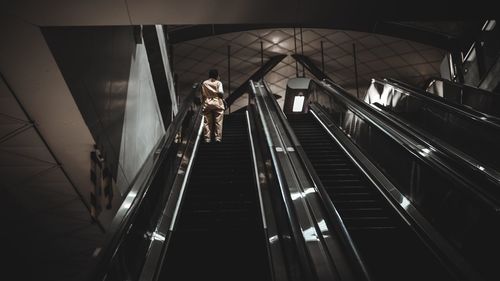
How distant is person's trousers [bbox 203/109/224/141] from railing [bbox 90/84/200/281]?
2182mm

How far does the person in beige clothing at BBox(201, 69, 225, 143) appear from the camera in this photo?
683cm

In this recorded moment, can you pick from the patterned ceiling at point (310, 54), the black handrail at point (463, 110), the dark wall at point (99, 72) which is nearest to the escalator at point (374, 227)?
the black handrail at point (463, 110)

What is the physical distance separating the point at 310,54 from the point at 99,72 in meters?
11.3

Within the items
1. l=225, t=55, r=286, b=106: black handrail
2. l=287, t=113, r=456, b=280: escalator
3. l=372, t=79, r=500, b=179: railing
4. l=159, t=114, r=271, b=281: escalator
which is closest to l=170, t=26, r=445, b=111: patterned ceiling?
l=225, t=55, r=286, b=106: black handrail

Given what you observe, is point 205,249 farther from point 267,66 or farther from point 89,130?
point 267,66

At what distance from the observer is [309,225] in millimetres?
2746

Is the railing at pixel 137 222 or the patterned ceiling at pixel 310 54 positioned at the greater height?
the patterned ceiling at pixel 310 54

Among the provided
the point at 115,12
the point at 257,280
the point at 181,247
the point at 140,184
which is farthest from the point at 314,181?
the point at 115,12

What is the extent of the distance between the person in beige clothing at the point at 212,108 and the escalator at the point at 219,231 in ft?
4.99

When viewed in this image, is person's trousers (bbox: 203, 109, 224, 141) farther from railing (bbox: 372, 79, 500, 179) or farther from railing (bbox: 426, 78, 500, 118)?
railing (bbox: 426, 78, 500, 118)

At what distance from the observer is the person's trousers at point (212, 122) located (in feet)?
22.4

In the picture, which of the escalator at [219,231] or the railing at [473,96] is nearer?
the escalator at [219,231]

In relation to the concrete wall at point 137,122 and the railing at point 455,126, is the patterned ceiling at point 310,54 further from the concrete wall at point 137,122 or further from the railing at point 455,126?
the railing at point 455,126

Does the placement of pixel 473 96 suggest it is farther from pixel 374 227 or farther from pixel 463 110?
pixel 374 227
